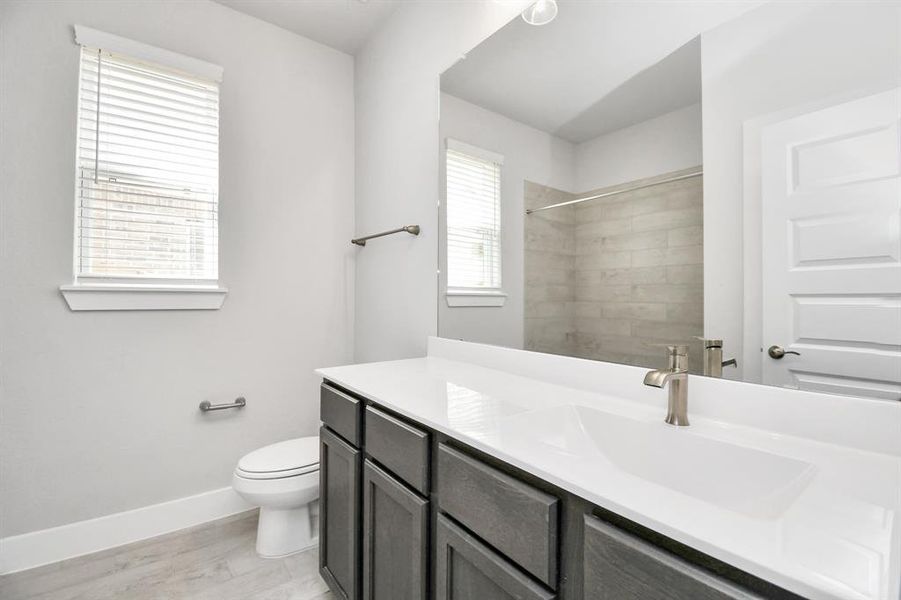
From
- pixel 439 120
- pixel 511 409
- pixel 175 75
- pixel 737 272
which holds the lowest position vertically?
pixel 511 409

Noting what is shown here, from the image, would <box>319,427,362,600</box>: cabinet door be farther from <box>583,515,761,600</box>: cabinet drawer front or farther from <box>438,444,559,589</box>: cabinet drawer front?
<box>583,515,761,600</box>: cabinet drawer front

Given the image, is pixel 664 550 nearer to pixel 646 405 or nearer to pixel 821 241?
pixel 646 405

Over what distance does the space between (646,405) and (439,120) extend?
144cm

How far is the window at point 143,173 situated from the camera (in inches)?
70.8

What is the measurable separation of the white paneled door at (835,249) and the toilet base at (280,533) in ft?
6.17

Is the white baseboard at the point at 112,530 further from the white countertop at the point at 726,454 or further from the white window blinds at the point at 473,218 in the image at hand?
the white window blinds at the point at 473,218

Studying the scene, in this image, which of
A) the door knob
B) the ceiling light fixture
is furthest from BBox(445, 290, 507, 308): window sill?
the ceiling light fixture

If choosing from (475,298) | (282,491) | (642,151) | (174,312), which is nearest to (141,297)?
(174,312)

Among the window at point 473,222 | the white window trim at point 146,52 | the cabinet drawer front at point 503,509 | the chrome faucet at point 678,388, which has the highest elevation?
the white window trim at point 146,52

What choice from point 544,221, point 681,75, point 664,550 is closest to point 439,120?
point 544,221

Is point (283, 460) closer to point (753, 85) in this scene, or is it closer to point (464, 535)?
point (464, 535)

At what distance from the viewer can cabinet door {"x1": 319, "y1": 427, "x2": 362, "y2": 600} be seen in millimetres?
1259

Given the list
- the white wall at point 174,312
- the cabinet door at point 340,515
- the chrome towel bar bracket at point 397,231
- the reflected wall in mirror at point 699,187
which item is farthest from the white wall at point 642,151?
the white wall at point 174,312

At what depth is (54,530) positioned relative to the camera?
1.73 meters
